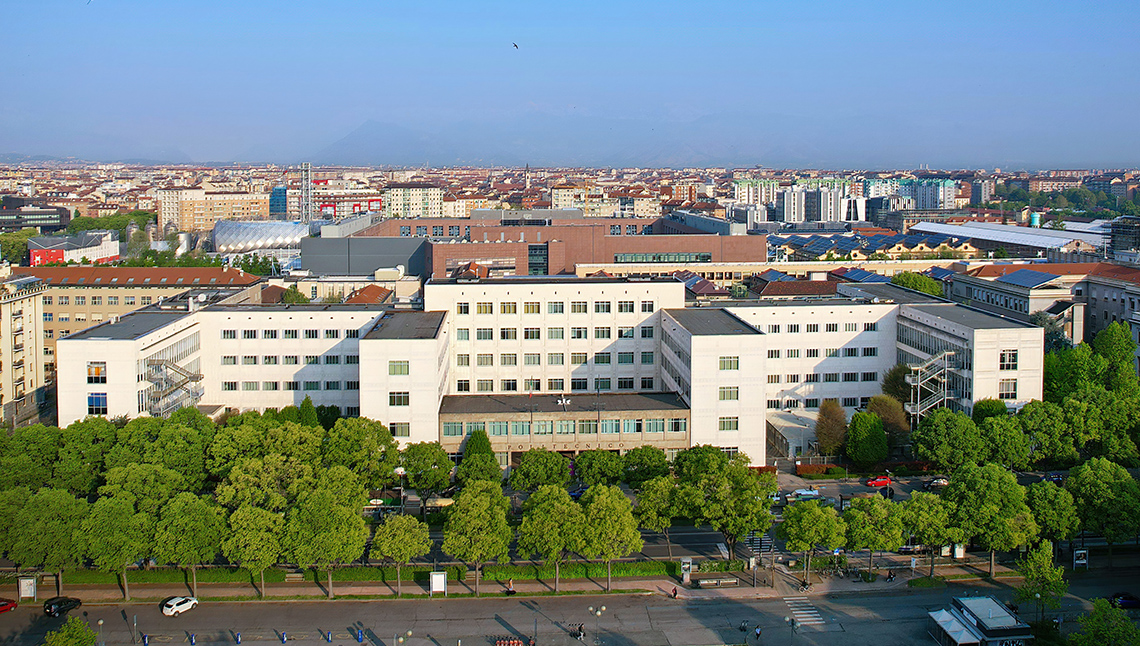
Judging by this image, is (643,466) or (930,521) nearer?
(930,521)

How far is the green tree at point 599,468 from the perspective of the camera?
34344 millimetres

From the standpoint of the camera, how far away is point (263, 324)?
45062mm

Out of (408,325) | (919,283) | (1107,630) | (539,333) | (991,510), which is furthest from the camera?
(919,283)

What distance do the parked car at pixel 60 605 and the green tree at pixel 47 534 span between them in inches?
32.4

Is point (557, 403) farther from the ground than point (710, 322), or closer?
closer

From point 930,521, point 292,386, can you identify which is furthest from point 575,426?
point 930,521

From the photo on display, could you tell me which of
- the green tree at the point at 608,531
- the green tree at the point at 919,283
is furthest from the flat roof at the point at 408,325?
the green tree at the point at 919,283

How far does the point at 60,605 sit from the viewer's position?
90.2 feet

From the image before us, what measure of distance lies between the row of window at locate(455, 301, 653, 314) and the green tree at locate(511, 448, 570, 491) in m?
14.3

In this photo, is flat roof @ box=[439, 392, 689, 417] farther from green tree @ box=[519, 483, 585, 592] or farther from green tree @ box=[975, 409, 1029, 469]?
green tree @ box=[975, 409, 1029, 469]

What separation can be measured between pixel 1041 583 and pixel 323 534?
19.7m

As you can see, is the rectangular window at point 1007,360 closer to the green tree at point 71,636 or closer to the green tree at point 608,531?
the green tree at point 608,531

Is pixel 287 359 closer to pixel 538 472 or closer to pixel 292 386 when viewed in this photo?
pixel 292 386

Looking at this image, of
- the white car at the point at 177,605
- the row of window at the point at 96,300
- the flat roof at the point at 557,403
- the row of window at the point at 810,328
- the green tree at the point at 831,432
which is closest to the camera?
the white car at the point at 177,605
